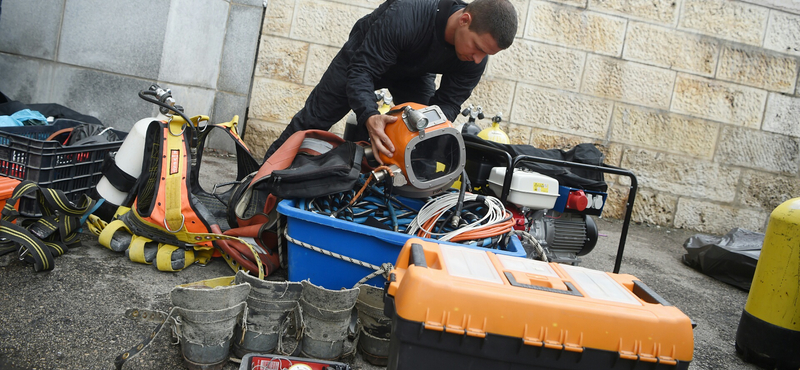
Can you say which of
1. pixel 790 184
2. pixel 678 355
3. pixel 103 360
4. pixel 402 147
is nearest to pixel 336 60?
pixel 402 147

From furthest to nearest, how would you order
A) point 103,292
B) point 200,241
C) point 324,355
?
point 200,241 < point 103,292 < point 324,355

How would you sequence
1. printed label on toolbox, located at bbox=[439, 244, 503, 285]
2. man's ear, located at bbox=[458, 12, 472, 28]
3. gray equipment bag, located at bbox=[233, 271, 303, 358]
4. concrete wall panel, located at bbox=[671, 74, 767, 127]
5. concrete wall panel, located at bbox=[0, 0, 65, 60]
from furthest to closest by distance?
concrete wall panel, located at bbox=[671, 74, 767, 127]
concrete wall panel, located at bbox=[0, 0, 65, 60]
man's ear, located at bbox=[458, 12, 472, 28]
gray equipment bag, located at bbox=[233, 271, 303, 358]
printed label on toolbox, located at bbox=[439, 244, 503, 285]

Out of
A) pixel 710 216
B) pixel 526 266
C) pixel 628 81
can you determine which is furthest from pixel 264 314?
pixel 710 216

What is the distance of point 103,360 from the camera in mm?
1483

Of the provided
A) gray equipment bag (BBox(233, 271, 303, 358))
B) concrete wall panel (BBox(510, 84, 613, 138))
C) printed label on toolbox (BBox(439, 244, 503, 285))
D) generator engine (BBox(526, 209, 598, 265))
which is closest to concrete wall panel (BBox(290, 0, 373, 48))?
concrete wall panel (BBox(510, 84, 613, 138))

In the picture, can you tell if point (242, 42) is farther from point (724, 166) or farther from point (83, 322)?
point (724, 166)

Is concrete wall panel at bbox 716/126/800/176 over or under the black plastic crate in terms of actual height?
over

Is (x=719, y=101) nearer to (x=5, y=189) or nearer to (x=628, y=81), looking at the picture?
(x=628, y=81)

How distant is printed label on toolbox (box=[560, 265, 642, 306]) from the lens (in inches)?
49.5

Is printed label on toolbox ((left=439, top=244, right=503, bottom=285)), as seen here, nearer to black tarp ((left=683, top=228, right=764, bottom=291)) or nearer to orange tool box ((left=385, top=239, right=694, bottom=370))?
orange tool box ((left=385, top=239, right=694, bottom=370))

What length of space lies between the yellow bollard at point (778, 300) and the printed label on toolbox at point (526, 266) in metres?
1.43

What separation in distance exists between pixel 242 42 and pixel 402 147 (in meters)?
3.42

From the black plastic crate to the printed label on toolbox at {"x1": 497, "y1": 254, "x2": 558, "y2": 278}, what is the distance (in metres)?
2.05

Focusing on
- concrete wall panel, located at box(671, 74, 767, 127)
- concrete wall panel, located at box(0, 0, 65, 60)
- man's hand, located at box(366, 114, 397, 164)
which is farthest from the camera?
concrete wall panel, located at box(671, 74, 767, 127)
